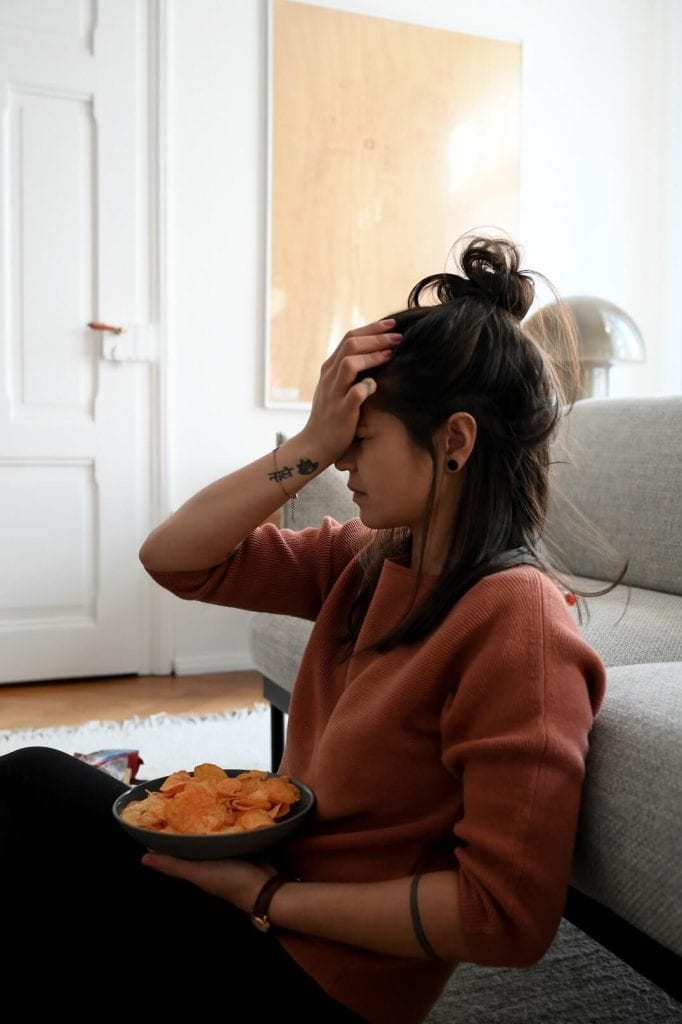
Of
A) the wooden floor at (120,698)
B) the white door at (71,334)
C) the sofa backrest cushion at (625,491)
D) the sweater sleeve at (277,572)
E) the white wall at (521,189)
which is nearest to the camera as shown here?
the sweater sleeve at (277,572)

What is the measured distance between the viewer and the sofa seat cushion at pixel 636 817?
0.75 metres

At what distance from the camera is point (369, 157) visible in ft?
11.7

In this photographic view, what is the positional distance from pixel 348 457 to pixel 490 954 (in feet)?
1.50

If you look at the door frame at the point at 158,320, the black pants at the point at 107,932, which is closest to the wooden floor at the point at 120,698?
the door frame at the point at 158,320

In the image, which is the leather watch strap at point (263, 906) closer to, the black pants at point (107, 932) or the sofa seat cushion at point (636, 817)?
the black pants at point (107, 932)

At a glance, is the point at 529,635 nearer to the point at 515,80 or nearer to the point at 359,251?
the point at 359,251

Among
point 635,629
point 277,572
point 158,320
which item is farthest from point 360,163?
point 277,572

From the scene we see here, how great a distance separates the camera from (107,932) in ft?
2.95

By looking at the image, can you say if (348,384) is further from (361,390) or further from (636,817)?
(636,817)

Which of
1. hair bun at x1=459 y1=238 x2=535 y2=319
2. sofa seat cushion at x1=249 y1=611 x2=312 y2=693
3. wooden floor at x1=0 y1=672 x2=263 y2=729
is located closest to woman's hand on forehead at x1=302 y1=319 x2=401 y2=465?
hair bun at x1=459 y1=238 x2=535 y2=319

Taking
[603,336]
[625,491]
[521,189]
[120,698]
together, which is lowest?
[120,698]

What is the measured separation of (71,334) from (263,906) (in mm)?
2713

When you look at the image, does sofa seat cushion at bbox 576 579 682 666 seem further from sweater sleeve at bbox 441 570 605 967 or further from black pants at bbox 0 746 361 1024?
black pants at bbox 0 746 361 1024

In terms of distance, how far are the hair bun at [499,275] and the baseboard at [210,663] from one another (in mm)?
2521
